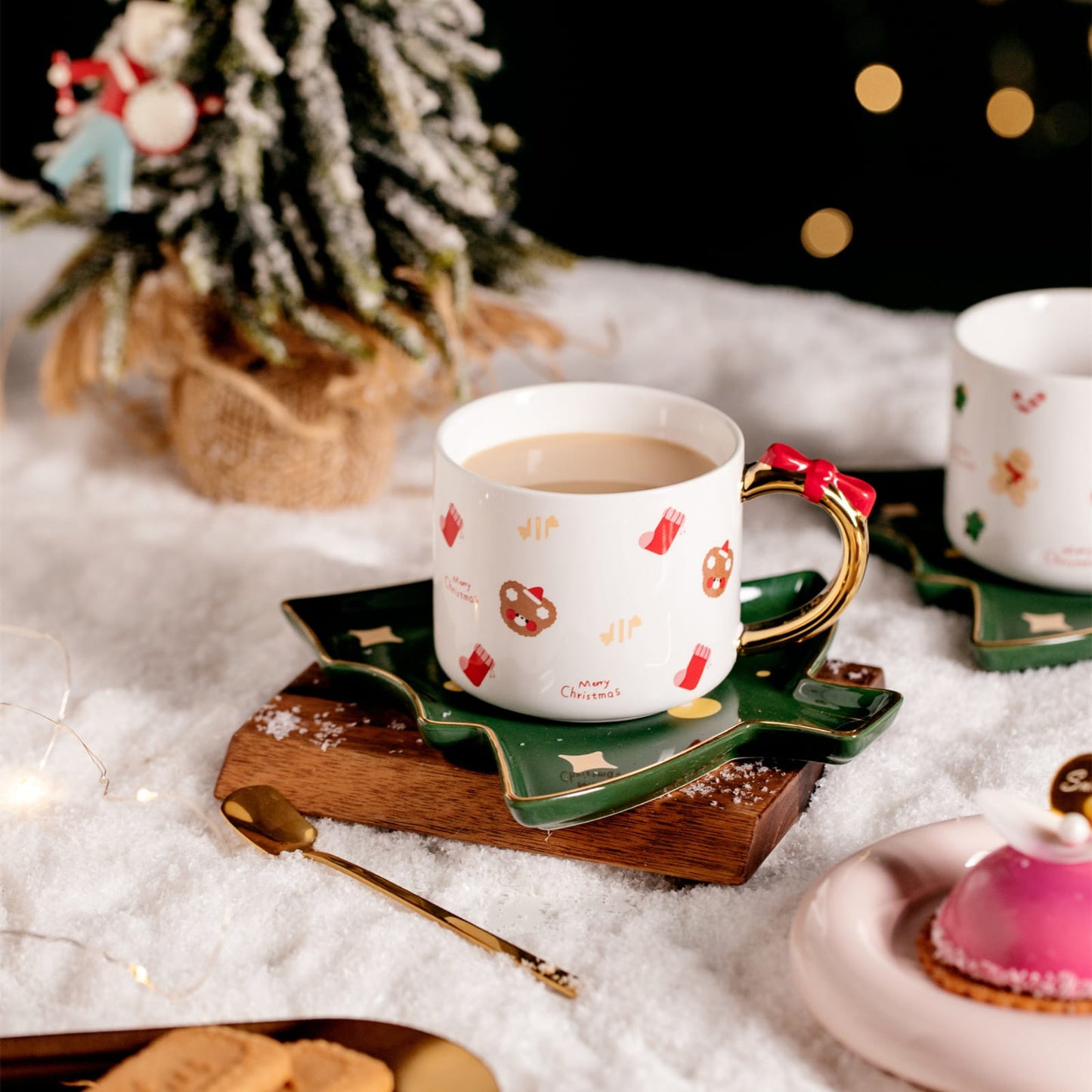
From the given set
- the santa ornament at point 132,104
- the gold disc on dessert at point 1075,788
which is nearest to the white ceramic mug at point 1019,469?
the gold disc on dessert at point 1075,788

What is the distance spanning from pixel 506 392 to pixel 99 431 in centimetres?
50

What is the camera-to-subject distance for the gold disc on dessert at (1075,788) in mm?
444

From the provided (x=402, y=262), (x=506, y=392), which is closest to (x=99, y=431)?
(x=402, y=262)

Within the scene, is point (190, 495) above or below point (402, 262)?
below

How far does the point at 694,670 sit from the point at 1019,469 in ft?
0.81

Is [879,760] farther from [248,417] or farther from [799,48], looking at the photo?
[799,48]

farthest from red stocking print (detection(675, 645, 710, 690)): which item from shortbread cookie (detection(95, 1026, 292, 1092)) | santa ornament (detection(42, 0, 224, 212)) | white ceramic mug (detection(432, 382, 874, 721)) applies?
santa ornament (detection(42, 0, 224, 212))

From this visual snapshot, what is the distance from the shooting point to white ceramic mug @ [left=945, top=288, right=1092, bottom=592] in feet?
2.23

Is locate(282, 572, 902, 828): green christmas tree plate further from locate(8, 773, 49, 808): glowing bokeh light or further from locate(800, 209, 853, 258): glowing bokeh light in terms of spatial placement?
locate(800, 209, 853, 258): glowing bokeh light

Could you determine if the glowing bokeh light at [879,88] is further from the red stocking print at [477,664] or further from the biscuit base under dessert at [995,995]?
the biscuit base under dessert at [995,995]

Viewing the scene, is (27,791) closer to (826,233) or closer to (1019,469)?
(1019,469)

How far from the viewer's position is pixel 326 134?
0.79m

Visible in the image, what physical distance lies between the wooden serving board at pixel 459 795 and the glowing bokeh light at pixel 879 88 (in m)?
0.83

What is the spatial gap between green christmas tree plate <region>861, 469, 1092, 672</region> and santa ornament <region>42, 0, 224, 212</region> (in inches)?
19.1
